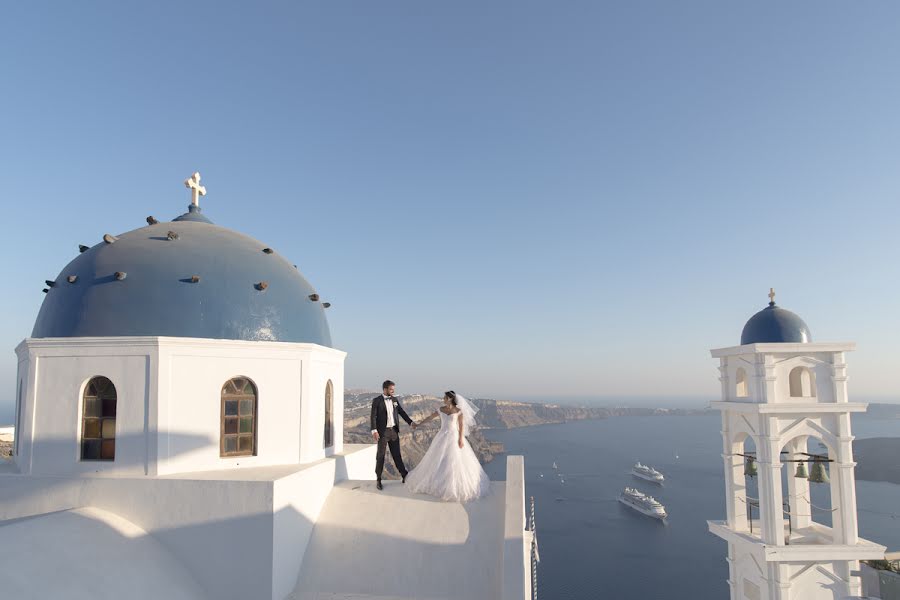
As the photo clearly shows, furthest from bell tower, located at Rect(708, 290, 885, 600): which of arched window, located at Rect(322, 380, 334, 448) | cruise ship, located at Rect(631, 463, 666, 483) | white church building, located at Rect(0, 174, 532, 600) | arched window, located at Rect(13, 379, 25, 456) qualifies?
cruise ship, located at Rect(631, 463, 666, 483)

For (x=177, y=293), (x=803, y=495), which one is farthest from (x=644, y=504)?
(x=177, y=293)

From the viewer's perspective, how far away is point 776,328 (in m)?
10.9

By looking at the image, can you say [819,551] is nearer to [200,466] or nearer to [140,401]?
[200,466]

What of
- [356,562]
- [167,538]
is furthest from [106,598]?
[356,562]

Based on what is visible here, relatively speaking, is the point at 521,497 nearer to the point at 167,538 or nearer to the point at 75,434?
the point at 167,538

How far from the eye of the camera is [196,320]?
25.8 feet

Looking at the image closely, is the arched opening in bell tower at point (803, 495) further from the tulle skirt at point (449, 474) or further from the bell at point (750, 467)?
the tulle skirt at point (449, 474)

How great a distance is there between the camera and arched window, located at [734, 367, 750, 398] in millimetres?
11609

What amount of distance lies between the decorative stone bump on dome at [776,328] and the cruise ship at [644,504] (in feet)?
149

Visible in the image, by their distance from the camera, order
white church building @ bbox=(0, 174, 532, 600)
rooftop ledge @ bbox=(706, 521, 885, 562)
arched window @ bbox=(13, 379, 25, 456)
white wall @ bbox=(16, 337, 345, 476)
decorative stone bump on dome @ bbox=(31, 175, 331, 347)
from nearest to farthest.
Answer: white church building @ bbox=(0, 174, 532, 600), white wall @ bbox=(16, 337, 345, 476), decorative stone bump on dome @ bbox=(31, 175, 331, 347), arched window @ bbox=(13, 379, 25, 456), rooftop ledge @ bbox=(706, 521, 885, 562)

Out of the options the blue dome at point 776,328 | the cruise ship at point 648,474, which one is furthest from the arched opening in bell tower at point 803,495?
the cruise ship at point 648,474

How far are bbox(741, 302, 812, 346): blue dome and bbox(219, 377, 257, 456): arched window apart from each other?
32.2 feet

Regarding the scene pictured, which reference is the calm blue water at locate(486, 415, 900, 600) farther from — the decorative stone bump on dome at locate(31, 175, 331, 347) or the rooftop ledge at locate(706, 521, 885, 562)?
the decorative stone bump on dome at locate(31, 175, 331, 347)

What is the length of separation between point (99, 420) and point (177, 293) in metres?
2.03
